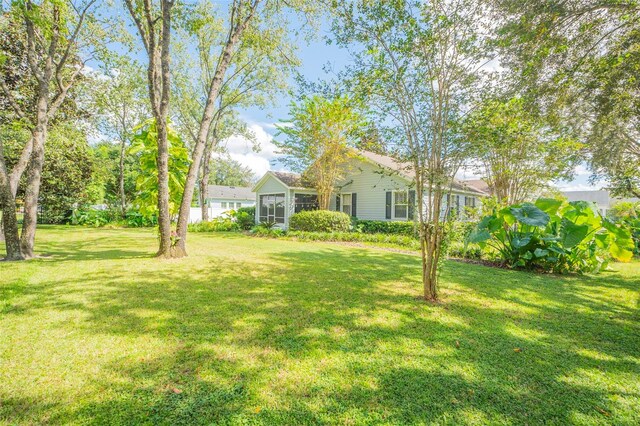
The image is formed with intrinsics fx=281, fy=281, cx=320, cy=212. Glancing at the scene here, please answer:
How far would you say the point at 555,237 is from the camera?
642 cm

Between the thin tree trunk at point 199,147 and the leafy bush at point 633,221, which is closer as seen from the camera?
the thin tree trunk at point 199,147

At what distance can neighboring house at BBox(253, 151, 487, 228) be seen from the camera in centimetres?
1580

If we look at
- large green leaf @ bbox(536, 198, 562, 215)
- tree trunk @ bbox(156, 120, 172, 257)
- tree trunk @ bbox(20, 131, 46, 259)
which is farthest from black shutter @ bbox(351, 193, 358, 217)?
tree trunk @ bbox(20, 131, 46, 259)

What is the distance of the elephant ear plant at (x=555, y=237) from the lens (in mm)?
5672

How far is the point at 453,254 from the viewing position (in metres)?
9.55

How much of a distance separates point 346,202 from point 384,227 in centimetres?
410

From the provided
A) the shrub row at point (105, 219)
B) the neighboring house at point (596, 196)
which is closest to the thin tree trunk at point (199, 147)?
the shrub row at point (105, 219)

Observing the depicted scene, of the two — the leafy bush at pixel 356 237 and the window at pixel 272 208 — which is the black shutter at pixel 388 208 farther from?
the window at pixel 272 208

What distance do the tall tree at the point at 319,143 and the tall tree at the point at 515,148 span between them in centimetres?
699

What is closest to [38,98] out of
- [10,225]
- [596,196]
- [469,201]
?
[10,225]

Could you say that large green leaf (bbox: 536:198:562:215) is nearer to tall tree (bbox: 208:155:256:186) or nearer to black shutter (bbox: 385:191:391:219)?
black shutter (bbox: 385:191:391:219)

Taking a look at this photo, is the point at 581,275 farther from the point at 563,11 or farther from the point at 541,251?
the point at 563,11

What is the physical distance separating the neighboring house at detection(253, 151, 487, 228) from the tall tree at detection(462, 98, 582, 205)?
472cm

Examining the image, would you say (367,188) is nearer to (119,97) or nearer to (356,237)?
(356,237)
